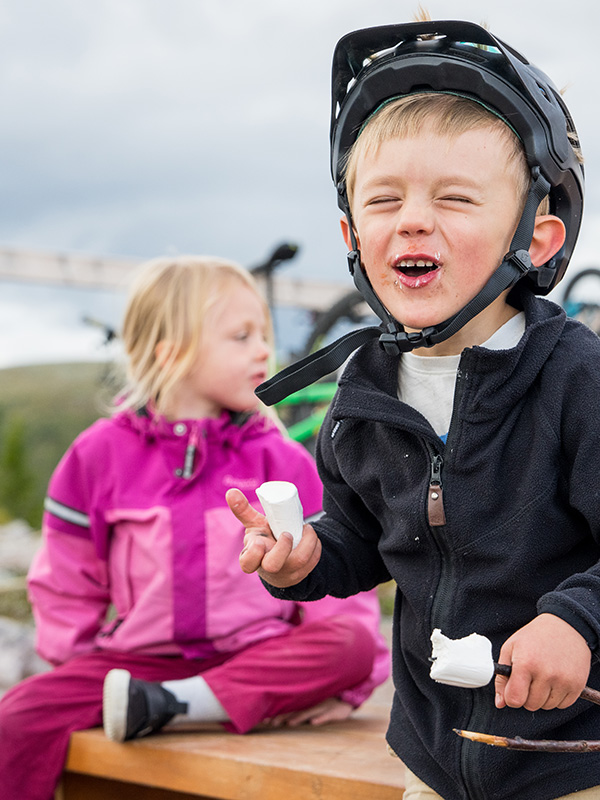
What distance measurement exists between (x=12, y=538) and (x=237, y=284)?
7.99m

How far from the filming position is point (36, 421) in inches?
1068

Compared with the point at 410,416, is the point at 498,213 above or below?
above

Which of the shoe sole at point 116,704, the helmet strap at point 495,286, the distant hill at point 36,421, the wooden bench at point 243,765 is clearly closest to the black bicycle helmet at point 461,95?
the helmet strap at point 495,286

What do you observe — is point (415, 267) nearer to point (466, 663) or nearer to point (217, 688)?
point (466, 663)

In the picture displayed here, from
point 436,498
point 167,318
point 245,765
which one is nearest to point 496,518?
point 436,498

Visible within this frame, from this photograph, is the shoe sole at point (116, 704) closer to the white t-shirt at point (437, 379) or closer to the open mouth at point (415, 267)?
the white t-shirt at point (437, 379)

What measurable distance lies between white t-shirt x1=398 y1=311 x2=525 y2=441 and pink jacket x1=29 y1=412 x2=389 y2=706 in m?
1.19

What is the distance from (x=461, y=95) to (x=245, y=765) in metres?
1.60

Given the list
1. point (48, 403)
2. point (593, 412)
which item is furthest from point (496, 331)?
point (48, 403)

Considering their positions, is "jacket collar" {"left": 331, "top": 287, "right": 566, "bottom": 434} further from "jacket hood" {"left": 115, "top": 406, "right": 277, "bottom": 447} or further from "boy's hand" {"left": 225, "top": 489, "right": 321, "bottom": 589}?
"jacket hood" {"left": 115, "top": 406, "right": 277, "bottom": 447}

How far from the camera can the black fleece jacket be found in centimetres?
159

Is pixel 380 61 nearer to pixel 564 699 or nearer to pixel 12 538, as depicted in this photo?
pixel 564 699

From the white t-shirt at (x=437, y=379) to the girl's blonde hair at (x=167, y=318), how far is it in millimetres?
1414

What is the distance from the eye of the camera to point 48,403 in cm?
2964
